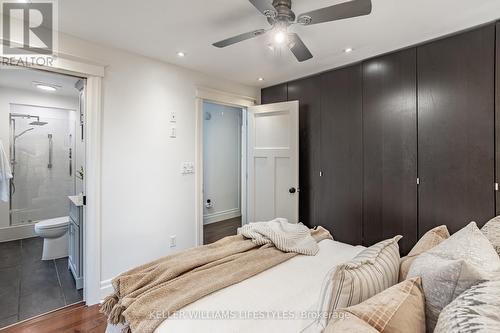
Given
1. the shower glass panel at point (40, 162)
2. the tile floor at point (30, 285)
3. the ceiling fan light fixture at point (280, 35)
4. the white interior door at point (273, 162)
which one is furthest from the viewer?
the shower glass panel at point (40, 162)

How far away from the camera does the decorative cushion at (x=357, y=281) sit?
0.94 m

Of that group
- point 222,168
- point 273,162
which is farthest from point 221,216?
point 273,162

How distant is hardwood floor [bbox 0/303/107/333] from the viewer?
6.57 ft

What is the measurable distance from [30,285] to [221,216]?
10.1 feet

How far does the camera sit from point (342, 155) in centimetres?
303

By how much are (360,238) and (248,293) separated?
1945mm

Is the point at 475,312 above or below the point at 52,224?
above

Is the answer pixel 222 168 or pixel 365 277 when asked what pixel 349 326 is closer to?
pixel 365 277

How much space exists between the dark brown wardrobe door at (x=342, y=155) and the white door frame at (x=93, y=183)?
99.0 inches

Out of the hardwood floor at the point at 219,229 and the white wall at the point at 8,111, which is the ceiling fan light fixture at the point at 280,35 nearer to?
the hardwood floor at the point at 219,229

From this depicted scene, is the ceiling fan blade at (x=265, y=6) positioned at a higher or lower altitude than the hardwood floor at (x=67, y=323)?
higher

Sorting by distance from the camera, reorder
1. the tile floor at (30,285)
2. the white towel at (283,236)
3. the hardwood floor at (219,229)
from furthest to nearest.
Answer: the hardwood floor at (219,229), the tile floor at (30,285), the white towel at (283,236)

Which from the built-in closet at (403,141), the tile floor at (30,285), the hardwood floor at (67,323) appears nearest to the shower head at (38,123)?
the tile floor at (30,285)

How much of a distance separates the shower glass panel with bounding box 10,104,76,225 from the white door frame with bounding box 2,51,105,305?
86.3 inches
